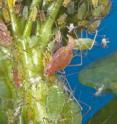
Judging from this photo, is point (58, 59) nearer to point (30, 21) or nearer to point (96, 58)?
point (30, 21)

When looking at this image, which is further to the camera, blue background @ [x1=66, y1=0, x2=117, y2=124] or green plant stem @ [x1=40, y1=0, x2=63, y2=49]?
blue background @ [x1=66, y1=0, x2=117, y2=124]

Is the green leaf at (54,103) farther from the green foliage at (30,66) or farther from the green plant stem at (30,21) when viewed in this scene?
the green plant stem at (30,21)

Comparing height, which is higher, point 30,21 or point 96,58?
point 30,21

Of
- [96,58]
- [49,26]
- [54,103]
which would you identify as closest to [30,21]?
[49,26]

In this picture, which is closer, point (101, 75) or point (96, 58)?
point (101, 75)

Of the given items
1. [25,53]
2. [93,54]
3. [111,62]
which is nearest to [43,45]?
[25,53]

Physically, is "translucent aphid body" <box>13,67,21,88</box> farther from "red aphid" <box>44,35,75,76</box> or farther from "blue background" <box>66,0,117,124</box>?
"blue background" <box>66,0,117,124</box>

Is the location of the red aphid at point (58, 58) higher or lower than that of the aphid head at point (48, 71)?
higher

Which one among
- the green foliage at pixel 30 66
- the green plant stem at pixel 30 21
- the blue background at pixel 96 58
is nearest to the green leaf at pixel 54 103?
the green foliage at pixel 30 66

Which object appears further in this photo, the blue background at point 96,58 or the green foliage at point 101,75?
the blue background at point 96,58

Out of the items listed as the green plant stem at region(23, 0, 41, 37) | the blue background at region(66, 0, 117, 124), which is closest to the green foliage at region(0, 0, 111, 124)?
the green plant stem at region(23, 0, 41, 37)

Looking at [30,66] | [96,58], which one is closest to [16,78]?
[30,66]

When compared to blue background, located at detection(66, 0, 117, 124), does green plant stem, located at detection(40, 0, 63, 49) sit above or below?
above
